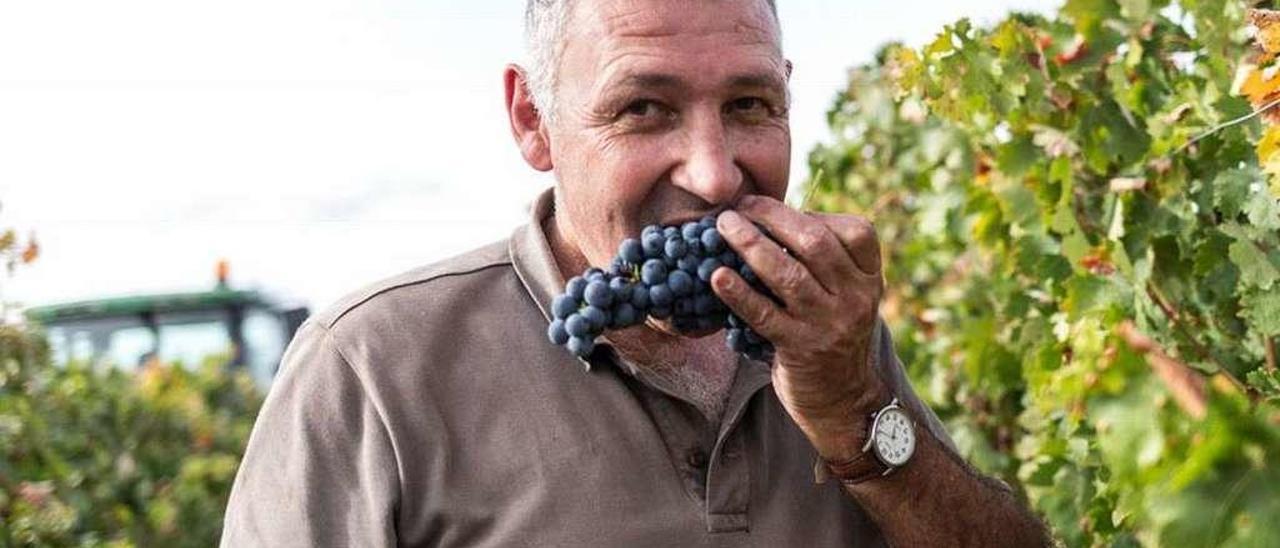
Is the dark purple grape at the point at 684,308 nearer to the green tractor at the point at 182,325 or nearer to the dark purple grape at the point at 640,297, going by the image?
the dark purple grape at the point at 640,297

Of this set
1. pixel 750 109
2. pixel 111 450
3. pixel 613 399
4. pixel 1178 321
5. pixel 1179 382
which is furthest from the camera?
pixel 111 450

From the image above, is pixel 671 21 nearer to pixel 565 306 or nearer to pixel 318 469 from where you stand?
pixel 565 306

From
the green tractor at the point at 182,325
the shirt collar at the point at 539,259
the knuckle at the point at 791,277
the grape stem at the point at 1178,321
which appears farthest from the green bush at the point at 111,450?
the green tractor at the point at 182,325

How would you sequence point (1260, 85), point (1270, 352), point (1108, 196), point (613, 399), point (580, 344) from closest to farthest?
point (580, 344), point (613, 399), point (1260, 85), point (1270, 352), point (1108, 196)

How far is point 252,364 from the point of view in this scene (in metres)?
15.4

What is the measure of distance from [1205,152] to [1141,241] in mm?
292

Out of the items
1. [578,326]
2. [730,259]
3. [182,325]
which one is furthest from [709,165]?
[182,325]

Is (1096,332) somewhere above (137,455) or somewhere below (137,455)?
above

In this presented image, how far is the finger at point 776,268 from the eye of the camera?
248 centimetres

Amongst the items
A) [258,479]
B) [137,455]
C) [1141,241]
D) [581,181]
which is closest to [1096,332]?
[1141,241]

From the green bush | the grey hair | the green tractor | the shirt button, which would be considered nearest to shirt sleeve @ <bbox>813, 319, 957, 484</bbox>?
the shirt button

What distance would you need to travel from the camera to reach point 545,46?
2.94 meters

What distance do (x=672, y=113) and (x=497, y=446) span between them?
1.74 feet

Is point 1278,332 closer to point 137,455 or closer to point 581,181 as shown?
point 581,181
